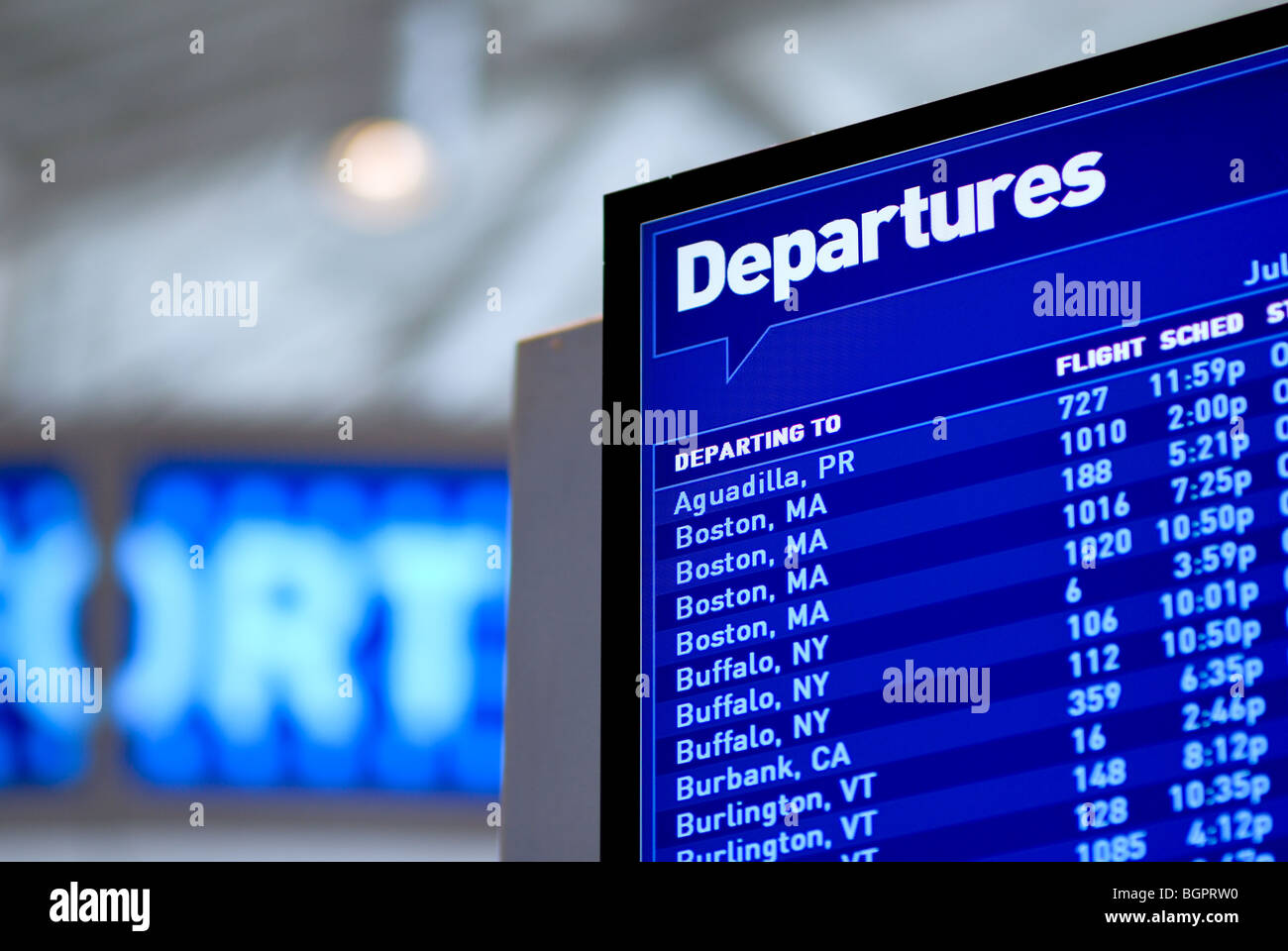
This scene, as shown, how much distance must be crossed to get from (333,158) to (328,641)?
1457 mm

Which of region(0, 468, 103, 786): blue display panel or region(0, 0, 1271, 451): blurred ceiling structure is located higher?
region(0, 0, 1271, 451): blurred ceiling structure

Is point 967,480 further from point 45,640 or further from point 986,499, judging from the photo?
point 45,640

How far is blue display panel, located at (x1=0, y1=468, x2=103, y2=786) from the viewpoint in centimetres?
433

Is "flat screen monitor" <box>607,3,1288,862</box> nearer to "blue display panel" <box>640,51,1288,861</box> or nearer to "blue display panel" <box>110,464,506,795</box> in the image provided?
"blue display panel" <box>640,51,1288,861</box>

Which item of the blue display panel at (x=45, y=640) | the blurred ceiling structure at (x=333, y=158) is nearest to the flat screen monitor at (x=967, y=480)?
the blurred ceiling structure at (x=333, y=158)

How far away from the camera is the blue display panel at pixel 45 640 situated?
170 inches

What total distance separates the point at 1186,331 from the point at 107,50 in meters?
4.26

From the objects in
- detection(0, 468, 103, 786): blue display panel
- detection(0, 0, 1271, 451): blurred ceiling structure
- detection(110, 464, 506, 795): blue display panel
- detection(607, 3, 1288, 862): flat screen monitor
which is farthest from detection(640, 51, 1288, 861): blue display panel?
detection(0, 468, 103, 786): blue display panel

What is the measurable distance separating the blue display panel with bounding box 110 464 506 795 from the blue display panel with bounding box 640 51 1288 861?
2.75 m

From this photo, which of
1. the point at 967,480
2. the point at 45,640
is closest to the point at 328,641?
the point at 45,640

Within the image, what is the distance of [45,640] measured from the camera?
434 centimetres
